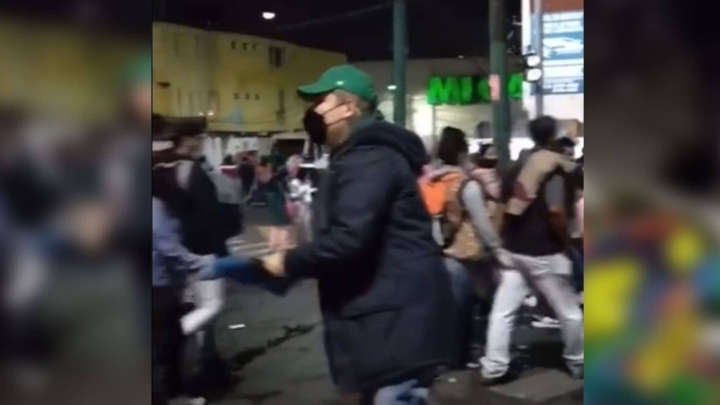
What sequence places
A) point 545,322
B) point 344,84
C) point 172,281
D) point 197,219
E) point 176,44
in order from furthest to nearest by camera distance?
point 545,322 → point 197,219 → point 172,281 → point 176,44 → point 344,84

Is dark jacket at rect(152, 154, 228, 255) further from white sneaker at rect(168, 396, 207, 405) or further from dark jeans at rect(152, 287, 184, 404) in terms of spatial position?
white sneaker at rect(168, 396, 207, 405)

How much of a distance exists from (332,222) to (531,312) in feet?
8.38

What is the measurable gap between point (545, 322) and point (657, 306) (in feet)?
8.31

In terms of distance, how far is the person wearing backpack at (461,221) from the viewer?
4273 mm

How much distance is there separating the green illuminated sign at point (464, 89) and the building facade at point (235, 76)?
1714 millimetres

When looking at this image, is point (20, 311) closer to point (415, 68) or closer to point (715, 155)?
point (715, 155)

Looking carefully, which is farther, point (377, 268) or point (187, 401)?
point (187, 401)

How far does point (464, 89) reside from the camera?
8.66 meters

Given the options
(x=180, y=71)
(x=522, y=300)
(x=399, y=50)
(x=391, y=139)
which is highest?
(x=399, y=50)

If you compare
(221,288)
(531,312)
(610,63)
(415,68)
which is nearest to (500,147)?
(531,312)

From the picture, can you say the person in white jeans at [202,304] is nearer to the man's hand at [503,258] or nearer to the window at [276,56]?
the man's hand at [503,258]

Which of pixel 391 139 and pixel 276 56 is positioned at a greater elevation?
pixel 276 56

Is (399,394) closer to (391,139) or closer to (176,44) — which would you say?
(391,139)

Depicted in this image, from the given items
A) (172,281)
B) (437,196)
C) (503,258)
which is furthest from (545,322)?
(172,281)
